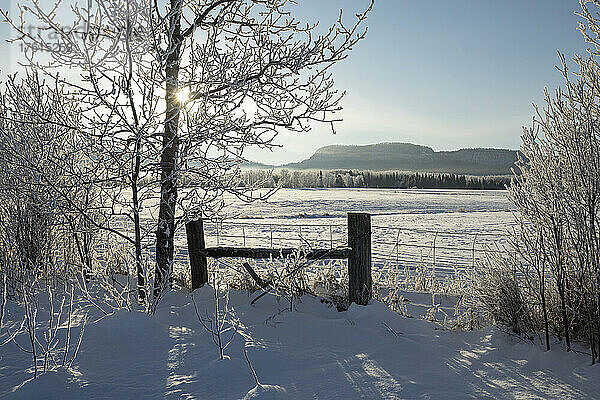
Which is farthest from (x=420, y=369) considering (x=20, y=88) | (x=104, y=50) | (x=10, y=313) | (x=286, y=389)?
(x=20, y=88)

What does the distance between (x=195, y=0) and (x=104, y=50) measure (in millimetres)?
2103

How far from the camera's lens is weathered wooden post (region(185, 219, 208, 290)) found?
577 centimetres

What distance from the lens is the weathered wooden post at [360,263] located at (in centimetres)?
506

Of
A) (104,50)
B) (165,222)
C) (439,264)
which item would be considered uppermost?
(104,50)

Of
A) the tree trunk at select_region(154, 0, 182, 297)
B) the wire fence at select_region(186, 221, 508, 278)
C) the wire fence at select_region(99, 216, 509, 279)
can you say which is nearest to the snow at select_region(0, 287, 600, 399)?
the tree trunk at select_region(154, 0, 182, 297)

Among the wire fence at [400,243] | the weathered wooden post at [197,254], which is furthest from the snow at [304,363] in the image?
the wire fence at [400,243]

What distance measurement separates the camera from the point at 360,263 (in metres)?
5.08

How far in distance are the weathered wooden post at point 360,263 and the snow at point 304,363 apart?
26 centimetres

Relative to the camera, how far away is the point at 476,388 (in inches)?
124

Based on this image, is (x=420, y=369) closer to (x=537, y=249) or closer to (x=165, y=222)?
(x=537, y=249)

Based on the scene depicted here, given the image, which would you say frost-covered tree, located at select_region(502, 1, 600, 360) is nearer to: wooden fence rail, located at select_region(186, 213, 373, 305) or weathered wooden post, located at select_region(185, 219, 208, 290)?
wooden fence rail, located at select_region(186, 213, 373, 305)

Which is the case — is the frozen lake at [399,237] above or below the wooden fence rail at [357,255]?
below

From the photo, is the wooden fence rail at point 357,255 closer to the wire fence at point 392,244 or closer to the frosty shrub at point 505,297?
the wire fence at point 392,244

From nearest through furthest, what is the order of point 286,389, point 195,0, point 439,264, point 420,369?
point 286,389 < point 420,369 < point 195,0 < point 439,264
